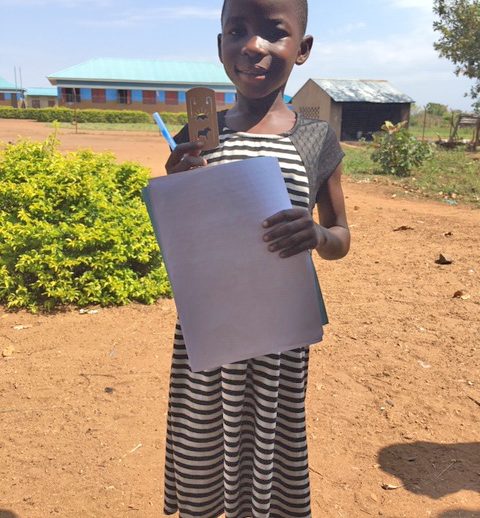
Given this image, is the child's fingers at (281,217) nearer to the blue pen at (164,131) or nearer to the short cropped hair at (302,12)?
the blue pen at (164,131)

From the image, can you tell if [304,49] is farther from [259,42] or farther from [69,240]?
[69,240]

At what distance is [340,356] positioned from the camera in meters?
3.10

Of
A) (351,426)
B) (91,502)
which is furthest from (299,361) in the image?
(351,426)

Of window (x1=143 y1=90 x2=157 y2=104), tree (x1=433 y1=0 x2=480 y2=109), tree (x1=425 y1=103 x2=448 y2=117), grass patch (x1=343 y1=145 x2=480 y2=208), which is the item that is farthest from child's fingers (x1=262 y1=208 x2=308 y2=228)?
tree (x1=425 y1=103 x2=448 y2=117)

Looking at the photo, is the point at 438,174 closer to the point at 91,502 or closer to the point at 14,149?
the point at 14,149

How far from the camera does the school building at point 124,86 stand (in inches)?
1324

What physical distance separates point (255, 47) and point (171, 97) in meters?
35.6

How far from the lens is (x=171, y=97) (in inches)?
1375

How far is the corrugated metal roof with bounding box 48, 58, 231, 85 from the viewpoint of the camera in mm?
33906

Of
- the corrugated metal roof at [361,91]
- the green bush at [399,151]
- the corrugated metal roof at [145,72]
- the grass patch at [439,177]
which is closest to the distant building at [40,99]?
the corrugated metal roof at [145,72]

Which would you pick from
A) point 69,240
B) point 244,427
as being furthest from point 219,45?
point 69,240

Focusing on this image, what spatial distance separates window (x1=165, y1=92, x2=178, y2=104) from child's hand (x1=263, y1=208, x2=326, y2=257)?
116 feet

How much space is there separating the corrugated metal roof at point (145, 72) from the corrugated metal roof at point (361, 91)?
10519 mm

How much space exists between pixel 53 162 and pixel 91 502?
103 inches
